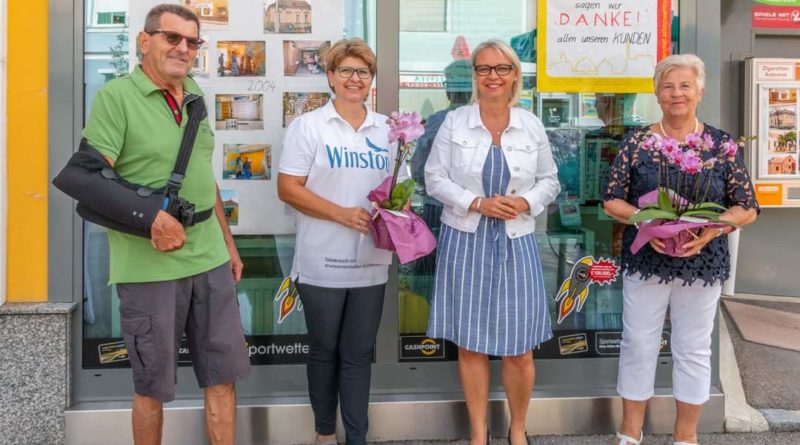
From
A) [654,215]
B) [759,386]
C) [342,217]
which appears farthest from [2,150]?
[759,386]

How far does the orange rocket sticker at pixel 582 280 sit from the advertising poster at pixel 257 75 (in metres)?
1.61

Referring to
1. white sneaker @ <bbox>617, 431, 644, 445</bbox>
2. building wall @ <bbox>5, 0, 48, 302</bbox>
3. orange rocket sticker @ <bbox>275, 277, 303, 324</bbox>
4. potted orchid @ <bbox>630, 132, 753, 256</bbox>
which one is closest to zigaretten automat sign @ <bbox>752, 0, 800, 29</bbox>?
potted orchid @ <bbox>630, 132, 753, 256</bbox>

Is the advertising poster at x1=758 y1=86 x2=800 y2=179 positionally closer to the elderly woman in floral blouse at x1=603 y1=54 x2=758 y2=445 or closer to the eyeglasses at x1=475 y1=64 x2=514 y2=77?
the elderly woman in floral blouse at x1=603 y1=54 x2=758 y2=445

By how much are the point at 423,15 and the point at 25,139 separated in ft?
7.11

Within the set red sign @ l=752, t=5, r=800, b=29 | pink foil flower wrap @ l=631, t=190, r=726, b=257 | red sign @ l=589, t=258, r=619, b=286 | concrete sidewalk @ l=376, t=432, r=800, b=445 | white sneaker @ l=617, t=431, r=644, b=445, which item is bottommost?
concrete sidewalk @ l=376, t=432, r=800, b=445

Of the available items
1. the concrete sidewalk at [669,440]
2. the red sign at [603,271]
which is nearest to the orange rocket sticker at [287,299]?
the concrete sidewalk at [669,440]

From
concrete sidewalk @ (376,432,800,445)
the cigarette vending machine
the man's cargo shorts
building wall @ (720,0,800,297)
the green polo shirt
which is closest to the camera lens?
the green polo shirt

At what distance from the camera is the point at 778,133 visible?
521cm

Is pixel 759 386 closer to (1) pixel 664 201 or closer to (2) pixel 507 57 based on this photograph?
(1) pixel 664 201

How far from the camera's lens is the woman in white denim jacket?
307 centimetres

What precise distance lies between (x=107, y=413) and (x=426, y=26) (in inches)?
104

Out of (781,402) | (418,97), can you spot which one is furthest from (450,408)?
(781,402)

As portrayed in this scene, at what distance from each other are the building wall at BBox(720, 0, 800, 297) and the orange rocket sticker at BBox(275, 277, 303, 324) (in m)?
3.73

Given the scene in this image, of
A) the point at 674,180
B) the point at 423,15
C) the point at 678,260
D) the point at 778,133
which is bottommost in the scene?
the point at 678,260
